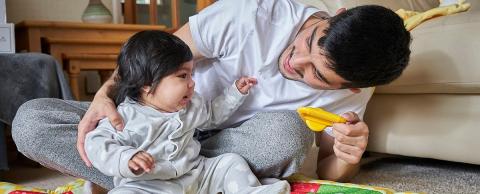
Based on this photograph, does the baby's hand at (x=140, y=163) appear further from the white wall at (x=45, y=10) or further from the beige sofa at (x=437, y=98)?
the white wall at (x=45, y=10)

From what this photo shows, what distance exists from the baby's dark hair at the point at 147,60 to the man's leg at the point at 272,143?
17cm

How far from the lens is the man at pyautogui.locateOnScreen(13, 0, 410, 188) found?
72cm

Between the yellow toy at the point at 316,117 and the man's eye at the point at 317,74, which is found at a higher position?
the man's eye at the point at 317,74

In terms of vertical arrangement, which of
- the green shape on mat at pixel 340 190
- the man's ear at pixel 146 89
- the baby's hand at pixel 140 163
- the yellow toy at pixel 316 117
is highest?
the man's ear at pixel 146 89

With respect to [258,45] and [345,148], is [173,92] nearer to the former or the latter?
[258,45]

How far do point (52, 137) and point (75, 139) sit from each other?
4 centimetres

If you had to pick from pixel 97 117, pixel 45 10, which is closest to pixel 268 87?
pixel 97 117

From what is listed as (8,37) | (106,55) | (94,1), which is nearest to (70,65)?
(106,55)

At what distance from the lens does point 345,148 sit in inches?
31.6

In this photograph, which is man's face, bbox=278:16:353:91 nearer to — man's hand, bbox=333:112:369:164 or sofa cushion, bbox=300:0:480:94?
man's hand, bbox=333:112:369:164

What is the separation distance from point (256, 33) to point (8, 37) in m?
0.85

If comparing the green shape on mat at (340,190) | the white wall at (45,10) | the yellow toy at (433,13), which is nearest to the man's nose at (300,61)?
the green shape on mat at (340,190)

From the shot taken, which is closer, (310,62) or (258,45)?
(310,62)

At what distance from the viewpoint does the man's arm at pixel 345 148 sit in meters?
0.77
